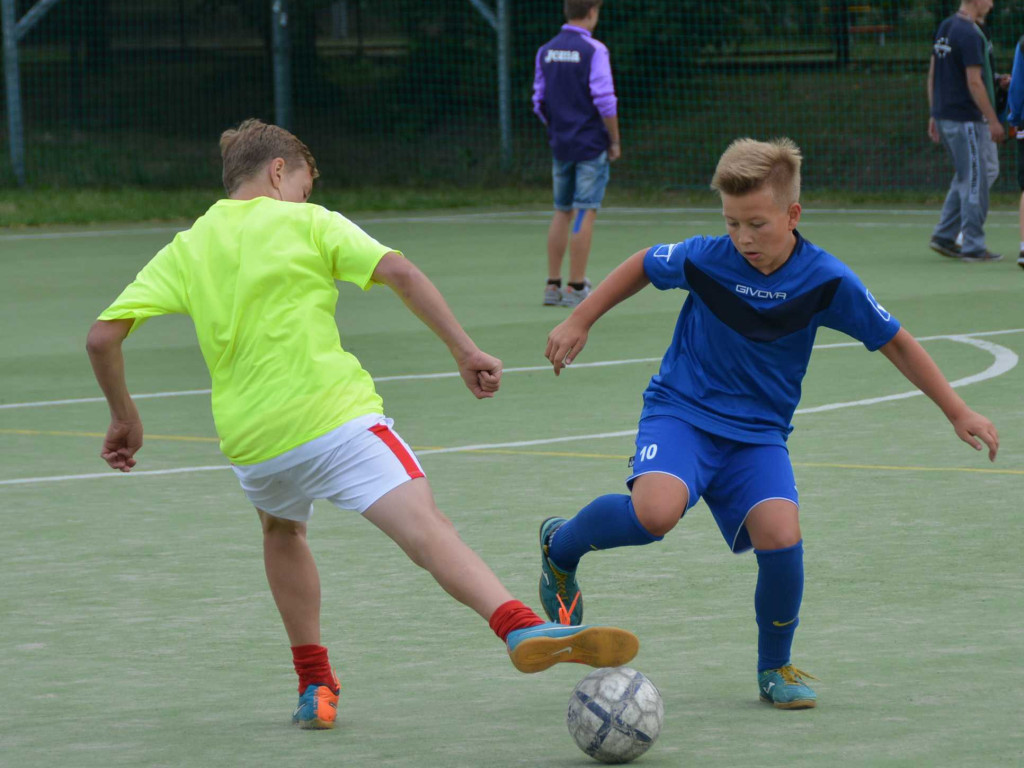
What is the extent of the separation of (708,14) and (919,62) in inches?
118

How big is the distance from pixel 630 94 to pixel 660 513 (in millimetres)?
21120

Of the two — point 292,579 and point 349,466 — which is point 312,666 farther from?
point 349,466

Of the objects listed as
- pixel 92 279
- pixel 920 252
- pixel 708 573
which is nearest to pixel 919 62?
pixel 920 252

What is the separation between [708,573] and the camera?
5801 mm

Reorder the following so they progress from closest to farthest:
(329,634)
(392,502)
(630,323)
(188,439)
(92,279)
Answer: (392,502)
(329,634)
(188,439)
(630,323)
(92,279)

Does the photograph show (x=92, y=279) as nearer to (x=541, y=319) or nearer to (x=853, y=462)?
(x=541, y=319)

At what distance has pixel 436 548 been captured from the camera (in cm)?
405

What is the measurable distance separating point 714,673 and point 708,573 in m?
1.12

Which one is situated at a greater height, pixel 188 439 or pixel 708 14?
pixel 708 14

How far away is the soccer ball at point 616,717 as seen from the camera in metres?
3.94

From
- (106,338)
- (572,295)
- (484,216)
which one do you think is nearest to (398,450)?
(106,338)

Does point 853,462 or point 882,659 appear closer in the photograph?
point 882,659

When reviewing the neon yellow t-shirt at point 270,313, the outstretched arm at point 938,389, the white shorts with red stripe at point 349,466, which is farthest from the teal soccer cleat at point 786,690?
the neon yellow t-shirt at point 270,313

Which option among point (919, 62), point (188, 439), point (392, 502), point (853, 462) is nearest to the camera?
point (392, 502)
